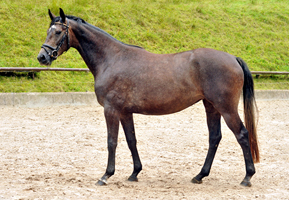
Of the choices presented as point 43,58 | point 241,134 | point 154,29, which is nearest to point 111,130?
point 43,58

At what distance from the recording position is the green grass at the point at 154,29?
39.4 feet

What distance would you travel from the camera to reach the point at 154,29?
53.6 feet

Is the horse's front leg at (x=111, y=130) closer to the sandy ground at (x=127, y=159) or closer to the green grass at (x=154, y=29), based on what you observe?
the sandy ground at (x=127, y=159)

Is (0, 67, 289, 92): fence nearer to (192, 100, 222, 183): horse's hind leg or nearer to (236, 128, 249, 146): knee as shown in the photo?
(192, 100, 222, 183): horse's hind leg

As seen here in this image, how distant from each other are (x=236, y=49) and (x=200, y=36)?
1895 mm

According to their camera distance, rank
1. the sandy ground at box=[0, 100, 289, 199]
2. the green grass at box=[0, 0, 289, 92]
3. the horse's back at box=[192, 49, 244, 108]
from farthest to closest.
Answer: the green grass at box=[0, 0, 289, 92] < the horse's back at box=[192, 49, 244, 108] < the sandy ground at box=[0, 100, 289, 199]

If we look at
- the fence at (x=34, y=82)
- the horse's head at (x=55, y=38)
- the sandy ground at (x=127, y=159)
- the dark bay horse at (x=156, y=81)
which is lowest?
the fence at (x=34, y=82)

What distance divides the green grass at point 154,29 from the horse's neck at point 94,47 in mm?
6832

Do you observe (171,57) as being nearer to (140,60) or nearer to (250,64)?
(140,60)

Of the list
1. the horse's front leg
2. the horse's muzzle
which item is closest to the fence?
the horse's muzzle

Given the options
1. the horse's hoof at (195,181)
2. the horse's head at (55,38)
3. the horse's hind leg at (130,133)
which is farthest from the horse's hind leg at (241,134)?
the horse's head at (55,38)

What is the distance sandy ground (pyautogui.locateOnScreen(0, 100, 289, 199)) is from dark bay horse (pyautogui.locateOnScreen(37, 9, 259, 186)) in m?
0.36

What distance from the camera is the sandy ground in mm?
3924

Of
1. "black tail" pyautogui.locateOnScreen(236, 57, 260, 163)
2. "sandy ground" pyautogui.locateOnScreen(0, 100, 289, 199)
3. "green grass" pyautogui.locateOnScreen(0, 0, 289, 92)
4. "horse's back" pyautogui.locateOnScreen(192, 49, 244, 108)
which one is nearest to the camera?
"sandy ground" pyautogui.locateOnScreen(0, 100, 289, 199)
